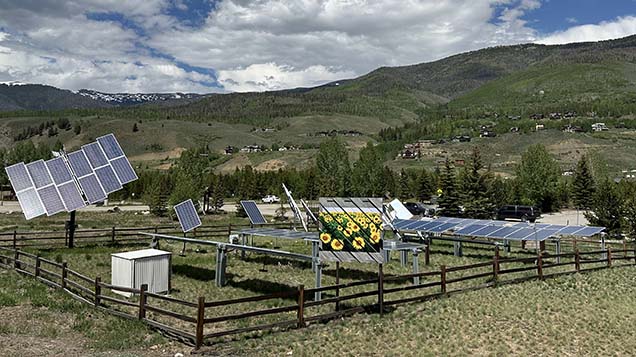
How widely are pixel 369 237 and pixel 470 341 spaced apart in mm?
4055

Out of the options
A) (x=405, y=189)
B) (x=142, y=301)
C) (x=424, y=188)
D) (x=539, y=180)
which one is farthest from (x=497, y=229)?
(x=405, y=189)

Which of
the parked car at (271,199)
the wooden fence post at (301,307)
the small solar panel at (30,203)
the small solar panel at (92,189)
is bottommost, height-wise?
the parked car at (271,199)

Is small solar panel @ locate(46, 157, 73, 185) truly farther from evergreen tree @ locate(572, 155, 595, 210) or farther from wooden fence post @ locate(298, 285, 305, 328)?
evergreen tree @ locate(572, 155, 595, 210)

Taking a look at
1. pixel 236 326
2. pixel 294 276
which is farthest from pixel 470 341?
pixel 294 276

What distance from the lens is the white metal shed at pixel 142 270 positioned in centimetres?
1708

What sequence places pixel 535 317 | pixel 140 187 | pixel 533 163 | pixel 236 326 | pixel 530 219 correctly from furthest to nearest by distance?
1. pixel 140 187
2. pixel 533 163
3. pixel 530 219
4. pixel 535 317
5. pixel 236 326

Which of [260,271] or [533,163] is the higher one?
[533,163]

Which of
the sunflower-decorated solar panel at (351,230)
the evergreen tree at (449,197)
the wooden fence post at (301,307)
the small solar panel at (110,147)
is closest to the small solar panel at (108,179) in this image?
the small solar panel at (110,147)

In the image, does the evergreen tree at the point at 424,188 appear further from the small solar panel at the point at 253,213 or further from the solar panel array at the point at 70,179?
the solar panel array at the point at 70,179

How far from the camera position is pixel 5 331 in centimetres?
1298

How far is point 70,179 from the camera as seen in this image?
27.5 meters

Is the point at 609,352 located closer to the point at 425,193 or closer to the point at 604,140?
the point at 425,193

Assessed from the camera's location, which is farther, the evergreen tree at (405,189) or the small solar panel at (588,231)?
the evergreen tree at (405,189)

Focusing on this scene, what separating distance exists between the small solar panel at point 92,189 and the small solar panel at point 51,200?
53.6 inches
